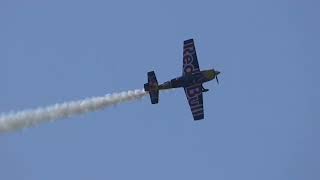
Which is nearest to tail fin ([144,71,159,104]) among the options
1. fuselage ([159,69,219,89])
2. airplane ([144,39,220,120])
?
airplane ([144,39,220,120])

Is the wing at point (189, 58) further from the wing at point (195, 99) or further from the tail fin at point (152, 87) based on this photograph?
the tail fin at point (152, 87)

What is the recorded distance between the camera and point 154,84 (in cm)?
6300

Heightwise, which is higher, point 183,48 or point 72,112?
point 183,48

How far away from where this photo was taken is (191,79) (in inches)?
2470

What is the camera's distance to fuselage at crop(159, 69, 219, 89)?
62500mm

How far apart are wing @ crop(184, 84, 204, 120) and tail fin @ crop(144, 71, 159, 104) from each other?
8.96 feet

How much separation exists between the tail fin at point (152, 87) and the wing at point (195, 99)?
2.73 meters

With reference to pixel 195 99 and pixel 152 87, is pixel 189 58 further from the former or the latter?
pixel 152 87

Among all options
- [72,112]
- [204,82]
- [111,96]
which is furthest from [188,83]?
[72,112]

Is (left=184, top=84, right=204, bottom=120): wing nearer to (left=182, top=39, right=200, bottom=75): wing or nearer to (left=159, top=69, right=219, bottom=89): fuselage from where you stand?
(left=159, top=69, right=219, bottom=89): fuselage

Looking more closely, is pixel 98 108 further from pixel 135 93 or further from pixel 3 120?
pixel 3 120

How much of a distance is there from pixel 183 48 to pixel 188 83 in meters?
3.60

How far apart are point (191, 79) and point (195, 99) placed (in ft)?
7.14

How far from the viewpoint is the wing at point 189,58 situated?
207 feet
